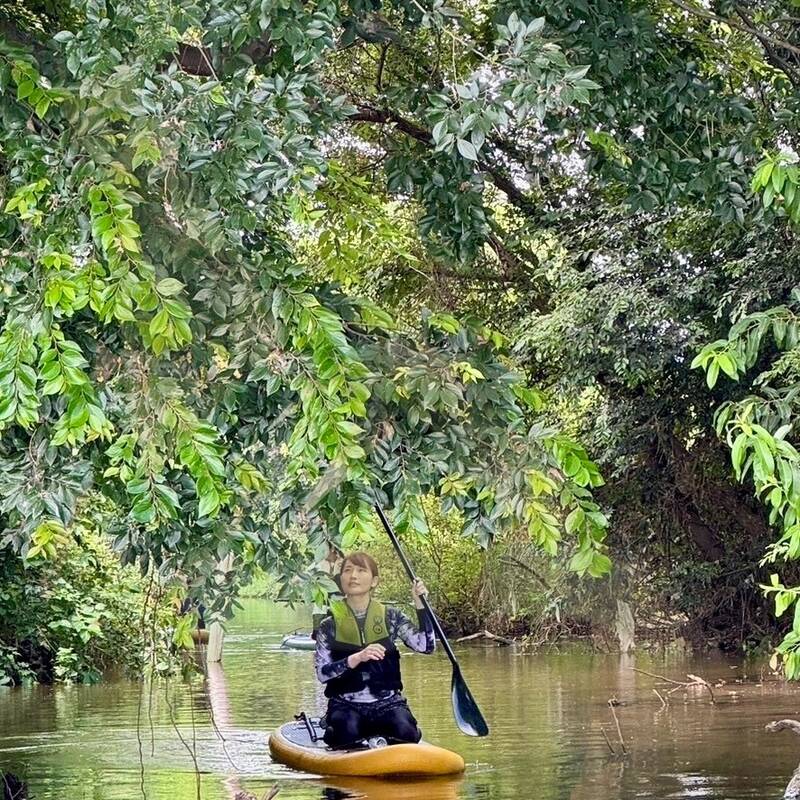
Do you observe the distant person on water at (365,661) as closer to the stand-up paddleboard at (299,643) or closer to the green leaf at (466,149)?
the green leaf at (466,149)

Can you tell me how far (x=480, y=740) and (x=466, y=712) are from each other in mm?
1242

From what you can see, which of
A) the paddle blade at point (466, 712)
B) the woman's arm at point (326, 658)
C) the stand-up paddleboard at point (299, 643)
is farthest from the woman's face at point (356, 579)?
the stand-up paddleboard at point (299, 643)

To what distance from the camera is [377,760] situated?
1130cm

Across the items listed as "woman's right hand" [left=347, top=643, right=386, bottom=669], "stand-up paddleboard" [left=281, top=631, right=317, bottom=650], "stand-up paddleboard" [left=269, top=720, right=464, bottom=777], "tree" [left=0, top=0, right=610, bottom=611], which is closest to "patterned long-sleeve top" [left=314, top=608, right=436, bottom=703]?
"woman's right hand" [left=347, top=643, right=386, bottom=669]

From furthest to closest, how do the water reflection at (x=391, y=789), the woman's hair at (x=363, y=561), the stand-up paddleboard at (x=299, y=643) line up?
1. the stand-up paddleboard at (x=299, y=643)
2. the woman's hair at (x=363, y=561)
3. the water reflection at (x=391, y=789)

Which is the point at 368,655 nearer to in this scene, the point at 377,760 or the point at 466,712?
the point at 377,760

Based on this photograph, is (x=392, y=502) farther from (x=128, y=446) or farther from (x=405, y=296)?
(x=405, y=296)

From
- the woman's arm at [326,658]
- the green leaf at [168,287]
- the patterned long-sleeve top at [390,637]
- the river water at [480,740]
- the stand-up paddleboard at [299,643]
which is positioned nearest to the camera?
the green leaf at [168,287]

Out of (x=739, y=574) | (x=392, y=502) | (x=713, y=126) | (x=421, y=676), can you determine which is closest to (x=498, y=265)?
(x=739, y=574)

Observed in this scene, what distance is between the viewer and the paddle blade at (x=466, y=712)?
40.5 feet

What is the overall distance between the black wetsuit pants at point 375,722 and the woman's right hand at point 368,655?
688 millimetres

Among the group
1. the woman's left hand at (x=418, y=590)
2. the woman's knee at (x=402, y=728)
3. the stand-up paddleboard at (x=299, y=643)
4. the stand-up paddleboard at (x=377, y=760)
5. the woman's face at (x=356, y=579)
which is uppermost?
the woman's face at (x=356, y=579)

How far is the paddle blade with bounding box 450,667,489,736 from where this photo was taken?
1234 centimetres

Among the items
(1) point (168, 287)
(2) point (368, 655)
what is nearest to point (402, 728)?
(2) point (368, 655)
